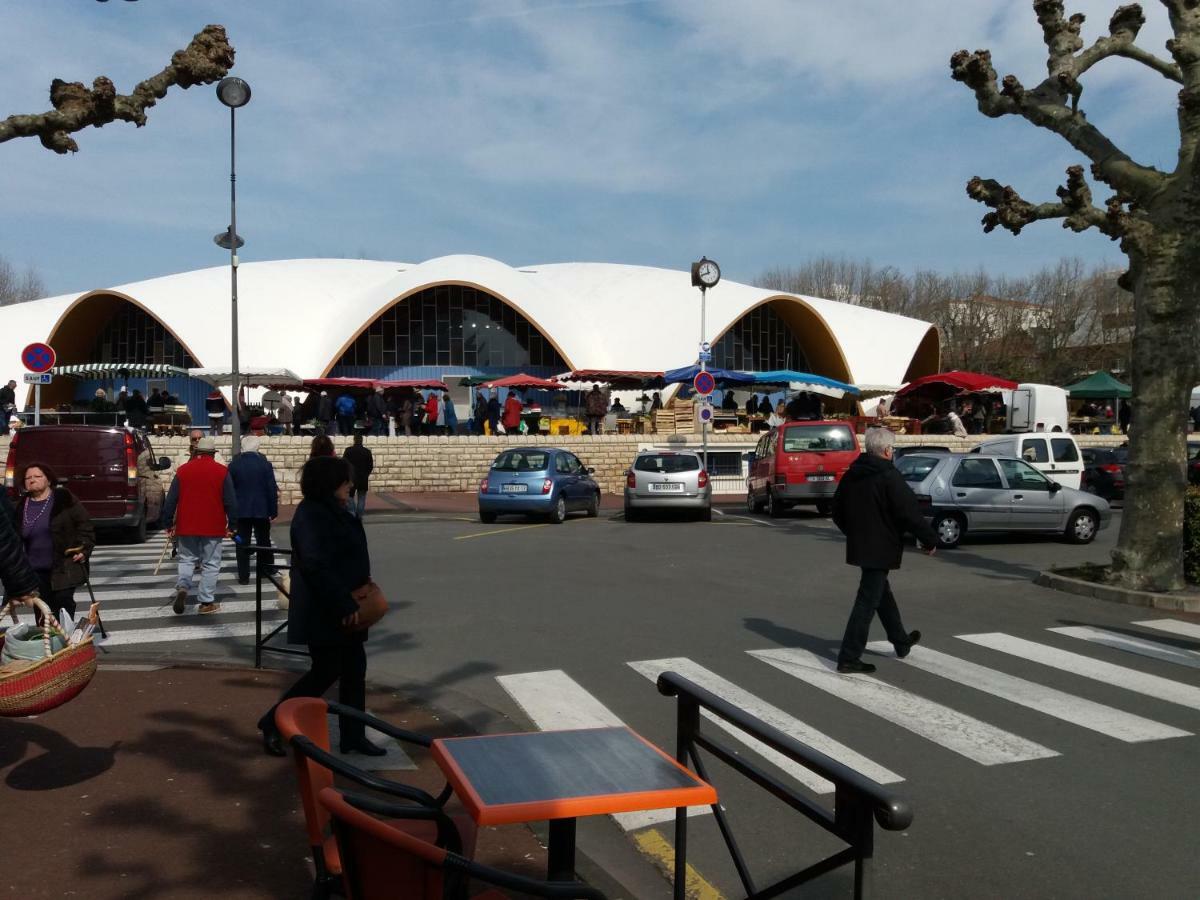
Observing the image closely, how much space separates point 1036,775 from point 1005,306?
62.1 metres

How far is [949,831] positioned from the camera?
4633 millimetres

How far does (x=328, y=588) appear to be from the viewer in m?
5.25

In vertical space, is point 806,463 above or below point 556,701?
above

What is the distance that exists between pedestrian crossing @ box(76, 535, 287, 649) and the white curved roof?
33.2m

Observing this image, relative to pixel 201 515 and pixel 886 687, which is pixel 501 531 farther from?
pixel 886 687

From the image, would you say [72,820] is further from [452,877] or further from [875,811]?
[875,811]

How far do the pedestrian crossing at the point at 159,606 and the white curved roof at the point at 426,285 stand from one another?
33231 millimetres

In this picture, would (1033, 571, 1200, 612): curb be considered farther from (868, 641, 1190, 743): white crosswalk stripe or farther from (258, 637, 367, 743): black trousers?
(258, 637, 367, 743): black trousers

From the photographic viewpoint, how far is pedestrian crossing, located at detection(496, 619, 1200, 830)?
5836 millimetres

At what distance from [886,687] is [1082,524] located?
10945mm

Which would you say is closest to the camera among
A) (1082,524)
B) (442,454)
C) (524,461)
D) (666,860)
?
(666,860)

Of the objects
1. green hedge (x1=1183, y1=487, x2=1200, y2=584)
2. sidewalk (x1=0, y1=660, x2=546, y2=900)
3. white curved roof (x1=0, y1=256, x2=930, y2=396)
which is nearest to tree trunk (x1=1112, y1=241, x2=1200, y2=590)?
green hedge (x1=1183, y1=487, x2=1200, y2=584)

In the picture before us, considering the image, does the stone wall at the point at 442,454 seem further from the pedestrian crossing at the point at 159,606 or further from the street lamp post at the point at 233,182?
the pedestrian crossing at the point at 159,606

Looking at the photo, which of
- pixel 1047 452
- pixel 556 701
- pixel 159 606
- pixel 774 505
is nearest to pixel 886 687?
pixel 556 701
